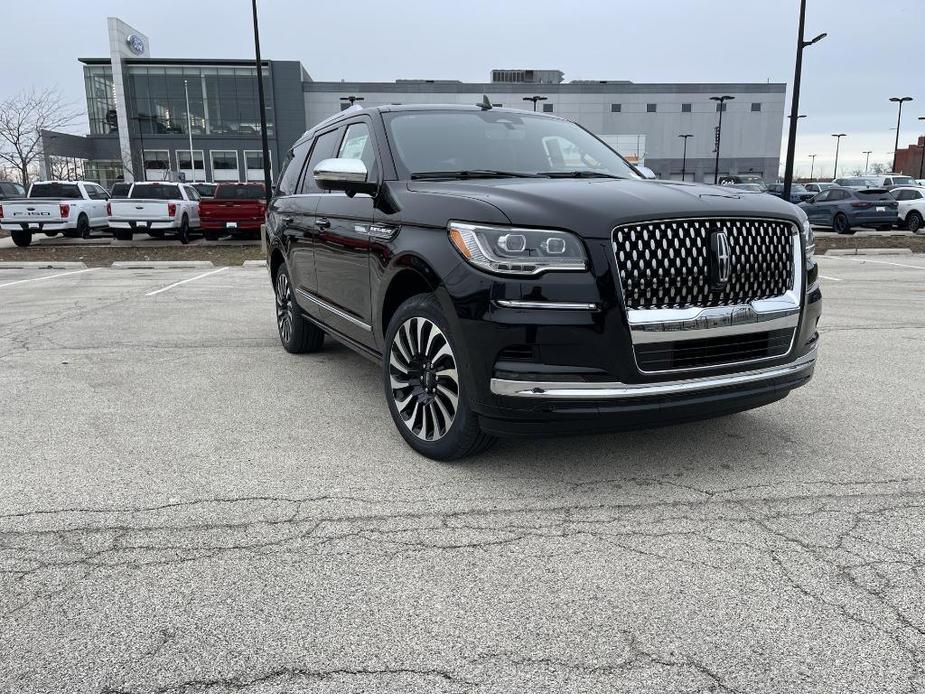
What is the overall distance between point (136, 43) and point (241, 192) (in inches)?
2370

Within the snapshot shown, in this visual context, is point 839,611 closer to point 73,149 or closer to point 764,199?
point 764,199

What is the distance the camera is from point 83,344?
727cm

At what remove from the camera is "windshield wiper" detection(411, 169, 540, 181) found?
4.37 metres

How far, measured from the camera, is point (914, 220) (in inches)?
965

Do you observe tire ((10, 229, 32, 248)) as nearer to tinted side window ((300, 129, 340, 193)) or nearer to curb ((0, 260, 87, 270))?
curb ((0, 260, 87, 270))

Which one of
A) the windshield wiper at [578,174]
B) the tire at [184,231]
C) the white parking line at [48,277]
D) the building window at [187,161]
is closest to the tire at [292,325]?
the windshield wiper at [578,174]

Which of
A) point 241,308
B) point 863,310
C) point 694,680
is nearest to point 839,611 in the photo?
point 694,680

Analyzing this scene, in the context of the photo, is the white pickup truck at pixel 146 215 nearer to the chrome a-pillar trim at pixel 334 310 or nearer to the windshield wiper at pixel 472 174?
the chrome a-pillar trim at pixel 334 310

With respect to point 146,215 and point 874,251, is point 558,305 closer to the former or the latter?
point 874,251

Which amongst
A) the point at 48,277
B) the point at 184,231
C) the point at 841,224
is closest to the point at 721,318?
the point at 48,277

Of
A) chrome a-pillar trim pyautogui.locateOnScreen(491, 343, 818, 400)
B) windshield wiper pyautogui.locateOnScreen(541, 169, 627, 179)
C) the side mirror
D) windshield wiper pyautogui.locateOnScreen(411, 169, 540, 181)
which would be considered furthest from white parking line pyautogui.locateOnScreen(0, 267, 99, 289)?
chrome a-pillar trim pyautogui.locateOnScreen(491, 343, 818, 400)

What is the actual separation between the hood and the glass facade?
73774 millimetres

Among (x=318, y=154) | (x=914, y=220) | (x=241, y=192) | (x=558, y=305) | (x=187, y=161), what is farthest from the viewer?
(x=187, y=161)

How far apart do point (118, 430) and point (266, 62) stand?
2924 inches
